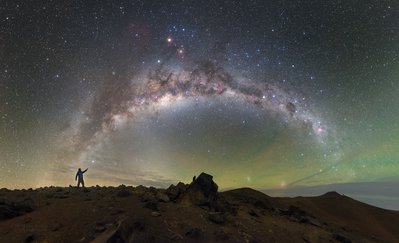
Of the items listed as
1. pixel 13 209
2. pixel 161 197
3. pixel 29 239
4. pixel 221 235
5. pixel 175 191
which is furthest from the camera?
pixel 175 191

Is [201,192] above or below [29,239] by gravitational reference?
above

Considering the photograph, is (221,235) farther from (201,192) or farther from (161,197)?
(161,197)

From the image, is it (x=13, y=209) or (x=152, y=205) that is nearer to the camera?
(x=13, y=209)

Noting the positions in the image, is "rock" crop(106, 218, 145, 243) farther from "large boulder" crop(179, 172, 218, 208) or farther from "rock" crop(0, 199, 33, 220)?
"rock" crop(0, 199, 33, 220)

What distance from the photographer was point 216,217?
60.0 ft

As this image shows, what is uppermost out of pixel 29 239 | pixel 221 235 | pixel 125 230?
pixel 125 230

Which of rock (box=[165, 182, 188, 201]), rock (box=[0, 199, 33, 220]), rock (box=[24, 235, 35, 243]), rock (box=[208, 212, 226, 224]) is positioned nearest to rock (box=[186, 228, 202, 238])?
rock (box=[208, 212, 226, 224])

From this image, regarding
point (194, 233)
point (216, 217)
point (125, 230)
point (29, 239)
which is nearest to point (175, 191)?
point (216, 217)

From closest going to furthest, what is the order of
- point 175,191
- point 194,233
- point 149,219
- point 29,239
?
point 29,239
point 194,233
point 149,219
point 175,191

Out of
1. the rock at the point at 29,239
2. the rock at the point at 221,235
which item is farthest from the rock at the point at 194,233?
the rock at the point at 29,239

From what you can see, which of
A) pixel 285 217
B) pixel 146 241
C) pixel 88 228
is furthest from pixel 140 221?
pixel 285 217

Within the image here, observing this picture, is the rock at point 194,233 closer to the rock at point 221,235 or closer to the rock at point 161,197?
the rock at point 221,235

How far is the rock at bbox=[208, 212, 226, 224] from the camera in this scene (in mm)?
18136

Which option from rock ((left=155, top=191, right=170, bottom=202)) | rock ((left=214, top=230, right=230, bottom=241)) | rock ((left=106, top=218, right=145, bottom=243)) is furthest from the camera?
rock ((left=155, top=191, right=170, bottom=202))
